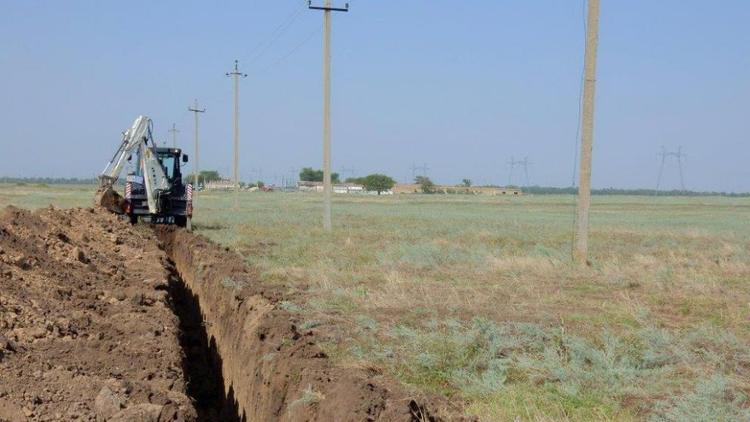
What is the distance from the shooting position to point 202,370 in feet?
32.9

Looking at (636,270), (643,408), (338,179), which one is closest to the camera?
(643,408)

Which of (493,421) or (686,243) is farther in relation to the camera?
(686,243)

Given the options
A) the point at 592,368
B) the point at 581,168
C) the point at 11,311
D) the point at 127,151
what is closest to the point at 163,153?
the point at 127,151

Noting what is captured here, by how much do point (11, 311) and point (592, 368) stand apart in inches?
194

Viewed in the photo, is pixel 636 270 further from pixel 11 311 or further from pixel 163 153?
pixel 163 153

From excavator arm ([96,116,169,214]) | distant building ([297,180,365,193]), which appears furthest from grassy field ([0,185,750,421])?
distant building ([297,180,365,193])

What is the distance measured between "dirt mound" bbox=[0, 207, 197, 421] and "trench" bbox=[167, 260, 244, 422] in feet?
1.46

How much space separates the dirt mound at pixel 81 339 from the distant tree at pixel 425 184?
482 feet

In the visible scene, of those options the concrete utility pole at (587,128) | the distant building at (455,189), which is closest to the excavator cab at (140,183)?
the concrete utility pole at (587,128)

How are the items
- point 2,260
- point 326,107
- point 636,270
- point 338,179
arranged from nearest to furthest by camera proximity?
point 2,260 → point 636,270 → point 326,107 → point 338,179

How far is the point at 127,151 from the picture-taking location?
2253cm

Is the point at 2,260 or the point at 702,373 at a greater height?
the point at 2,260

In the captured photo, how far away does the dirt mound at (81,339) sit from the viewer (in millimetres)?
4953

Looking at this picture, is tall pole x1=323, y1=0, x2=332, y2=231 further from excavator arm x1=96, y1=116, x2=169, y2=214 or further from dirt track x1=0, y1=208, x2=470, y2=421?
dirt track x1=0, y1=208, x2=470, y2=421
